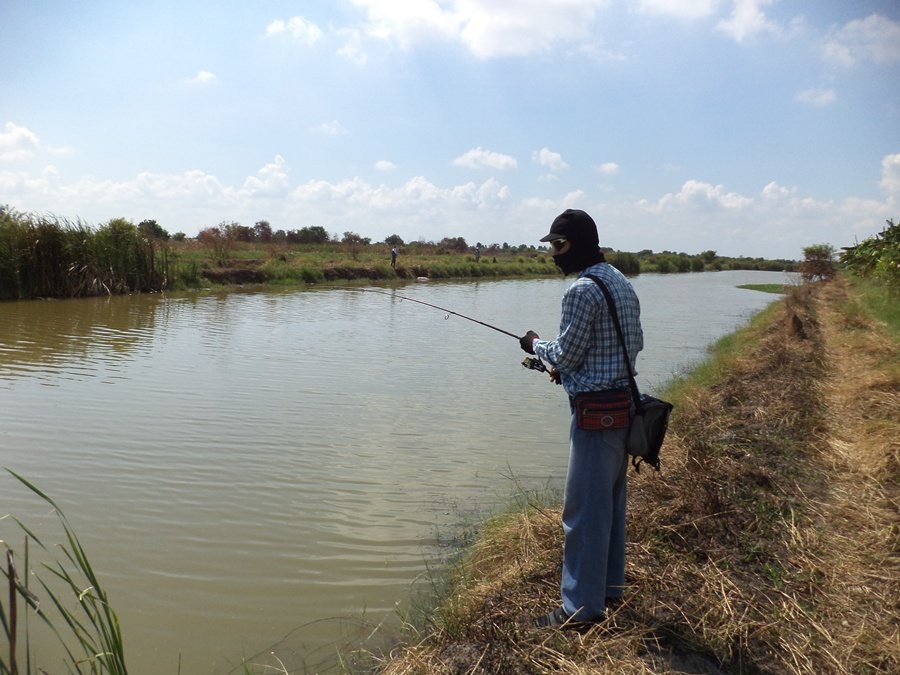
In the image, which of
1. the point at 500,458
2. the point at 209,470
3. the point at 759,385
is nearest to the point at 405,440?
the point at 500,458

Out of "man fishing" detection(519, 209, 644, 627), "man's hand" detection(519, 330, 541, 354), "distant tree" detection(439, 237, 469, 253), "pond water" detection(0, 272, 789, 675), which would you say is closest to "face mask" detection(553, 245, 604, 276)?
"man fishing" detection(519, 209, 644, 627)


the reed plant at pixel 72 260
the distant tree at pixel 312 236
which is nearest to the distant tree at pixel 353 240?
the distant tree at pixel 312 236

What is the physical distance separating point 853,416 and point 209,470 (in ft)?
21.7

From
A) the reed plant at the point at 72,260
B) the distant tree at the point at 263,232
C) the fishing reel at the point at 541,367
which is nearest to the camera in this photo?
the fishing reel at the point at 541,367

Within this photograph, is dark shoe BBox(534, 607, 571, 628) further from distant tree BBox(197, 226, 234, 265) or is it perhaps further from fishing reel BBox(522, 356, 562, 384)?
distant tree BBox(197, 226, 234, 265)

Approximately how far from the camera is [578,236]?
2.93m

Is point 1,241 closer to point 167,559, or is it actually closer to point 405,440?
point 405,440

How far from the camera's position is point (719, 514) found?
4023 millimetres

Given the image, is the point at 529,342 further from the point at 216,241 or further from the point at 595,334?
the point at 216,241

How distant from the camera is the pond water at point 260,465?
3.89m

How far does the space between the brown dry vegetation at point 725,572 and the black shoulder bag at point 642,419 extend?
0.80 m

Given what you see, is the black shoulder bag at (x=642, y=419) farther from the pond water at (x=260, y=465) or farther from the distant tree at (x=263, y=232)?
the distant tree at (x=263, y=232)

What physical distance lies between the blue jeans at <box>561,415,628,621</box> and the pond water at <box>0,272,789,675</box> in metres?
1.39

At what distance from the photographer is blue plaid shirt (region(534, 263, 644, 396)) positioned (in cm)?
283
